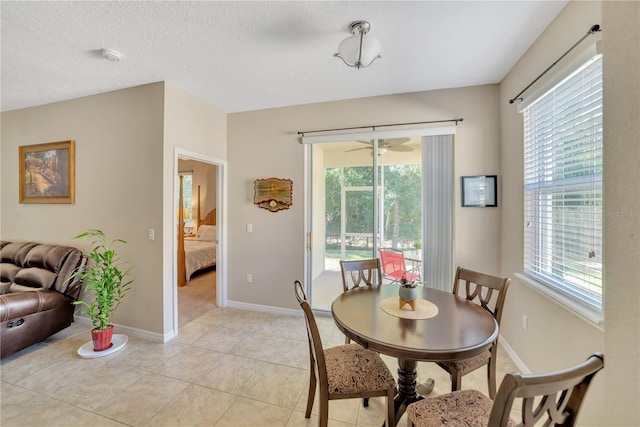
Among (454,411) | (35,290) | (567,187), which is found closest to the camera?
(454,411)

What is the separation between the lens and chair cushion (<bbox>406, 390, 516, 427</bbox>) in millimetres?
1160

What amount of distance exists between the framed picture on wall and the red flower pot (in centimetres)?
391

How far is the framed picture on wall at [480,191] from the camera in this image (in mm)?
2773

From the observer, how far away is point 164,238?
2.74 m

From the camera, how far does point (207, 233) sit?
6.05 m

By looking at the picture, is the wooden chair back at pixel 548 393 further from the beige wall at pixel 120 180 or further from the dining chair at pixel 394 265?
the beige wall at pixel 120 180

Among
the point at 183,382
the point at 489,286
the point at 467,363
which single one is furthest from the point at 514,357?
the point at 183,382

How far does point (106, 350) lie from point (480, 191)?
4140 mm

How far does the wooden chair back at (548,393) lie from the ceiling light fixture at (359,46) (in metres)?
2.04

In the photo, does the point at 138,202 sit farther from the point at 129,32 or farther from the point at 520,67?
the point at 520,67

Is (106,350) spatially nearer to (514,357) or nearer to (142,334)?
(142,334)

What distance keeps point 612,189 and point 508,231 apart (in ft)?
7.95

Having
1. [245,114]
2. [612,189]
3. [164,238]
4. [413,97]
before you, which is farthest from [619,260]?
[245,114]

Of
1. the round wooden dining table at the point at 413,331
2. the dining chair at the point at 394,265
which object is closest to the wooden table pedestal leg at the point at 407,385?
the round wooden dining table at the point at 413,331
